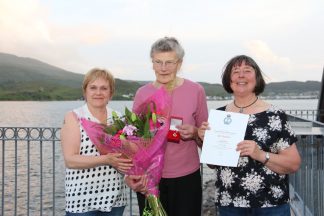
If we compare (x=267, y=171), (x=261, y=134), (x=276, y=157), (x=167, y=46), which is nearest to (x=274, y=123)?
(x=261, y=134)

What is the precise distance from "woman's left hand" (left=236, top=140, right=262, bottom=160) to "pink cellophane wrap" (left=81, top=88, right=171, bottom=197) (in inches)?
21.1

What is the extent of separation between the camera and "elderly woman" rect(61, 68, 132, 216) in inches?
126

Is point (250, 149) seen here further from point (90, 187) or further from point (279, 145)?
point (90, 187)

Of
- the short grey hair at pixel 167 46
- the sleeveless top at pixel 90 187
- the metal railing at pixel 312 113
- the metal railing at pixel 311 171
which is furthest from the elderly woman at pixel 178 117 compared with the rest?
the metal railing at pixel 312 113

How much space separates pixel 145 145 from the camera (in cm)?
295

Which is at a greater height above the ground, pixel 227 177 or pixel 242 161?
pixel 242 161

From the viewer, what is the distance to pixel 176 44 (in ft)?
11.2

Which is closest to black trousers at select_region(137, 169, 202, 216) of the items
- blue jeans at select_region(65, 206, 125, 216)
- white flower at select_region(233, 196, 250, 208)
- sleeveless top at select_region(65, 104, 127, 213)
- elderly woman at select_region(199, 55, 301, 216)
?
blue jeans at select_region(65, 206, 125, 216)

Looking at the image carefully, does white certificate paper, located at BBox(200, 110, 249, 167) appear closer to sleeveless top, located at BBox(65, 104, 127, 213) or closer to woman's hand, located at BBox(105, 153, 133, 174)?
woman's hand, located at BBox(105, 153, 133, 174)

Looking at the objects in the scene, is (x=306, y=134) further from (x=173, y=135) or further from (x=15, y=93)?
(x=15, y=93)

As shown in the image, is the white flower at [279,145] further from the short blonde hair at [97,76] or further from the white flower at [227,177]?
the short blonde hair at [97,76]

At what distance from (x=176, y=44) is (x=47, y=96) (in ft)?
497

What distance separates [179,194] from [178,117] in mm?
636

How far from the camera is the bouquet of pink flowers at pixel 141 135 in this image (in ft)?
9.58
